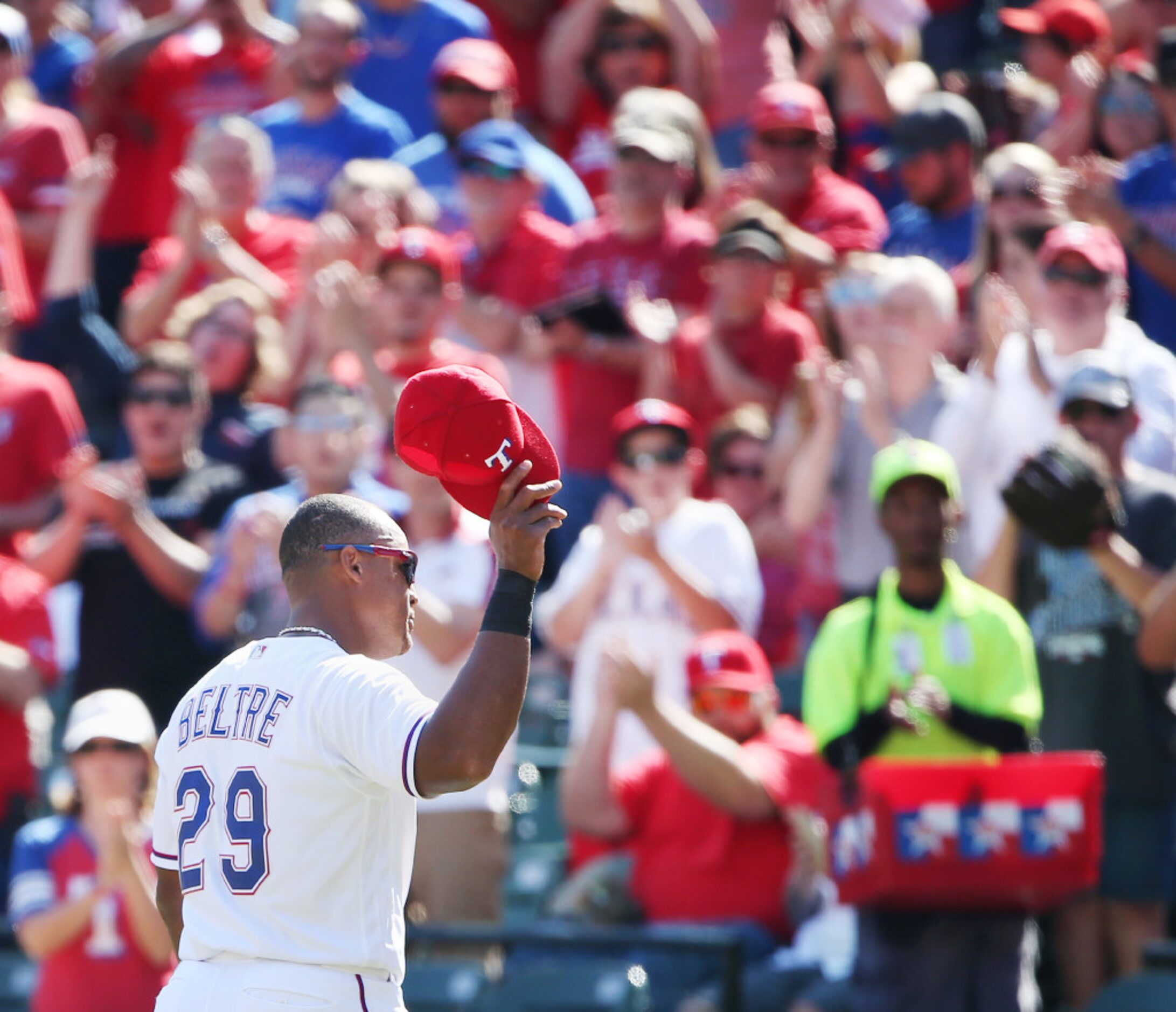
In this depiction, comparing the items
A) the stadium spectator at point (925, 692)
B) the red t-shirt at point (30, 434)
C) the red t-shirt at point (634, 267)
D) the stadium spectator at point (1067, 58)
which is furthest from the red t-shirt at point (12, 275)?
the stadium spectator at point (1067, 58)

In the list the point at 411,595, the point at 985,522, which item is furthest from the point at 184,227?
the point at 411,595

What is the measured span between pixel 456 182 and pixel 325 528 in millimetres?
6231

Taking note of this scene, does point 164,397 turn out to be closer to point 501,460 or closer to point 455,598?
point 455,598

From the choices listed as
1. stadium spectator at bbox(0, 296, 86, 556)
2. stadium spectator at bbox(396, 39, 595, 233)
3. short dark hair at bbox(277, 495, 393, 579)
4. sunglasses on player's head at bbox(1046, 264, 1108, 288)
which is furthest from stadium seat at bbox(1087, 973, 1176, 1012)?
stadium spectator at bbox(396, 39, 595, 233)

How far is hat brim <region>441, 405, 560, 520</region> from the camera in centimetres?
353

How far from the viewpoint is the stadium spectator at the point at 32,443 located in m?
8.00

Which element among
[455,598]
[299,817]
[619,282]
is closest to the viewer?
[299,817]

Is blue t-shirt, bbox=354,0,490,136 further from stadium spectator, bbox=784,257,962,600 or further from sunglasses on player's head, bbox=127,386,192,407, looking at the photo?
stadium spectator, bbox=784,257,962,600

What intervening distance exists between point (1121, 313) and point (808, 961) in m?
2.75

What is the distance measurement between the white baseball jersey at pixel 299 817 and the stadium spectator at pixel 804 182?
5.20m

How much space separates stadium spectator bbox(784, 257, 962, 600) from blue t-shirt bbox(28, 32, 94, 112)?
221 inches

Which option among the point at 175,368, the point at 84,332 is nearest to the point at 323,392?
the point at 175,368

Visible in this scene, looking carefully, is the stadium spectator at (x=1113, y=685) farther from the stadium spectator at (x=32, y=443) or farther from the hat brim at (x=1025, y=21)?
the stadium spectator at (x=32, y=443)

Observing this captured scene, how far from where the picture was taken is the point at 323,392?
735 cm
